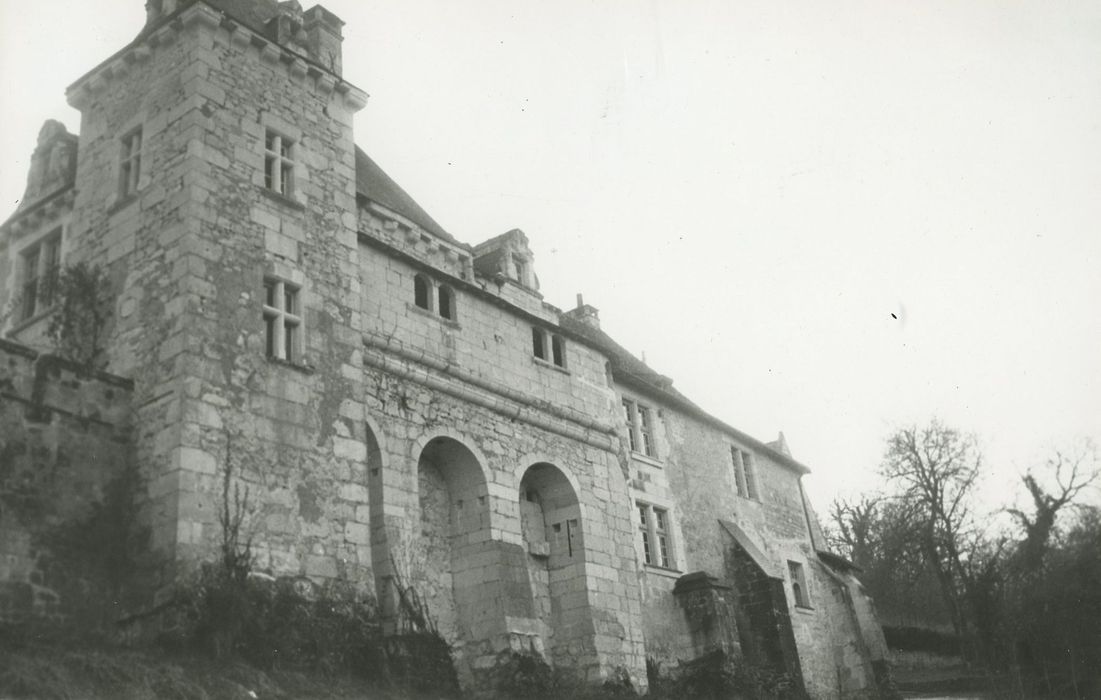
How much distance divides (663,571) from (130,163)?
13.7 m

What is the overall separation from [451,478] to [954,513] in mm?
25351

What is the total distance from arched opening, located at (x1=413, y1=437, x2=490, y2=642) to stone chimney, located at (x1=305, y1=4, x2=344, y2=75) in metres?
6.43

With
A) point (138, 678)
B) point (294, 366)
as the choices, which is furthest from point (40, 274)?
point (138, 678)

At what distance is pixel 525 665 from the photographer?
1669cm

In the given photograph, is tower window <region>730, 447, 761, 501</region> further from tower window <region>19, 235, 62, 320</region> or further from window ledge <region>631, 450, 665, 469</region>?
tower window <region>19, 235, 62, 320</region>

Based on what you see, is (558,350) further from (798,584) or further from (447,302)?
(798,584)

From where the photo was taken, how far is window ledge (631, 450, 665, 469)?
23625mm

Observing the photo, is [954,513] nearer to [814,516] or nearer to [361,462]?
[814,516]

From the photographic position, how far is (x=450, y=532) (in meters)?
17.8

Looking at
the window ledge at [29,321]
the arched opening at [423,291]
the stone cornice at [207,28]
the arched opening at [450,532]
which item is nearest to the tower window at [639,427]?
the arched opening at [450,532]

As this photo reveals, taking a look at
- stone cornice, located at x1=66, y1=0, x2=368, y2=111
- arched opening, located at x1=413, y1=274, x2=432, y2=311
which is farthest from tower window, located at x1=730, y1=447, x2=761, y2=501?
stone cornice, located at x1=66, y1=0, x2=368, y2=111

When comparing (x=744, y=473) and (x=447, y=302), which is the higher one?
(x=447, y=302)

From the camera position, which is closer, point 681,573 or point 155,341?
point 155,341

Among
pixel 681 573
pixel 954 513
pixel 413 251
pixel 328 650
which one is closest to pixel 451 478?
pixel 413 251
